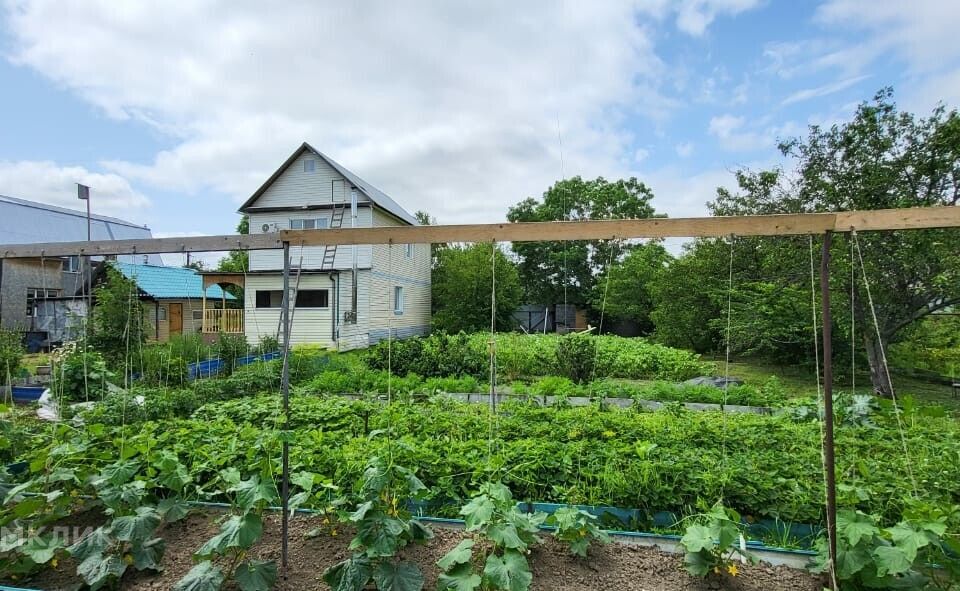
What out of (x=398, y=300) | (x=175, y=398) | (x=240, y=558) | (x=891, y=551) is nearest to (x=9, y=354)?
(x=175, y=398)

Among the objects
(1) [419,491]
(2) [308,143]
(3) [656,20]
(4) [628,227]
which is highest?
(2) [308,143]

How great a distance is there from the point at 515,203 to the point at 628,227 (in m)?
25.5

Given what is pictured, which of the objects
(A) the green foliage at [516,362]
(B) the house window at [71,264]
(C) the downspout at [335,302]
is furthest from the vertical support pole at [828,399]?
(B) the house window at [71,264]

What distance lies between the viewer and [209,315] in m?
15.2

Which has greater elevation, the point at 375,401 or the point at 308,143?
the point at 308,143

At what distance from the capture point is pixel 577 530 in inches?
83.7

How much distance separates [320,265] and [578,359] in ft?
28.9

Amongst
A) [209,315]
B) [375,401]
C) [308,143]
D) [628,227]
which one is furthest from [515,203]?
[628,227]

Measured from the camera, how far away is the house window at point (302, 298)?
1296cm

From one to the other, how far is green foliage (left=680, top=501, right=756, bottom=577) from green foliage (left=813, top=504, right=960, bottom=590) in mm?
367

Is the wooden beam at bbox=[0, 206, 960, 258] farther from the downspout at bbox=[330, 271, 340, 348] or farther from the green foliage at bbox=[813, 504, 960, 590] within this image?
the downspout at bbox=[330, 271, 340, 348]

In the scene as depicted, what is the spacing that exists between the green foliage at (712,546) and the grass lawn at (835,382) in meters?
6.00

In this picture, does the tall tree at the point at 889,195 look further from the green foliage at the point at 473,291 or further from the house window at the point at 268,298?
the house window at the point at 268,298

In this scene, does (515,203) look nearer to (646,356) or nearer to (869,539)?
(646,356)
